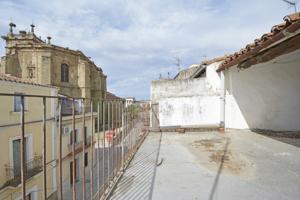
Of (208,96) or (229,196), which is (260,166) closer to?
(229,196)

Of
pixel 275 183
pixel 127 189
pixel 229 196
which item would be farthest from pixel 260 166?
pixel 127 189

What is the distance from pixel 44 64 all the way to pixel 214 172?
65.8ft

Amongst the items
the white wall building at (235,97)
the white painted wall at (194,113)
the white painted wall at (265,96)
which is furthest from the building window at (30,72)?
the white painted wall at (265,96)

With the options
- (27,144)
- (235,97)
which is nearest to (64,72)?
(235,97)

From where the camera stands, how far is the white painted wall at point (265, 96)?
6.36 metres

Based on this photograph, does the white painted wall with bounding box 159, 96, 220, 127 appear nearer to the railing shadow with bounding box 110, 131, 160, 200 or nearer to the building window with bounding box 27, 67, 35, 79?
the railing shadow with bounding box 110, 131, 160, 200

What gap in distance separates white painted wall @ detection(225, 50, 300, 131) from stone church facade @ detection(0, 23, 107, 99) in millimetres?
15996

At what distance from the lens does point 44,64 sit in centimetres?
2003

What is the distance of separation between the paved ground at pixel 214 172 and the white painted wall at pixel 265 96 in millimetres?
1905

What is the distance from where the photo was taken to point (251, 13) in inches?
296

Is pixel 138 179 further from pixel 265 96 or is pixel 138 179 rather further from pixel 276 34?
pixel 265 96

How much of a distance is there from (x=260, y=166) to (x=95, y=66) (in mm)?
25211

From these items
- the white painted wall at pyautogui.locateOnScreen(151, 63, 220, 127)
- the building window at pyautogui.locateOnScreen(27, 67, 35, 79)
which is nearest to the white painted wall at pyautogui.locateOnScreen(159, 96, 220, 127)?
the white painted wall at pyautogui.locateOnScreen(151, 63, 220, 127)

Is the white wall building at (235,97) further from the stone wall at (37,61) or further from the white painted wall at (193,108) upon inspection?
the stone wall at (37,61)
